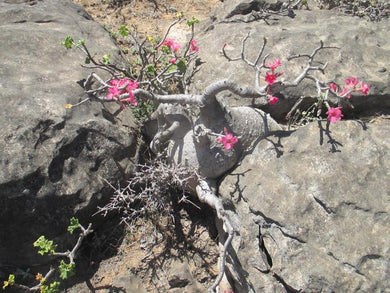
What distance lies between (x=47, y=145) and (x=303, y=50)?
8.85 ft

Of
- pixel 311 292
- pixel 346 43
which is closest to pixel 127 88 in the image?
pixel 311 292

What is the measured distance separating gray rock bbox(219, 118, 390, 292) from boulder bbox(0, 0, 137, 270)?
1.10m

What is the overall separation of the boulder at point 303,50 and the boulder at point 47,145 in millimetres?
1226

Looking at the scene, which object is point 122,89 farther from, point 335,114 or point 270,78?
point 335,114

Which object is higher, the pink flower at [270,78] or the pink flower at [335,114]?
the pink flower at [270,78]

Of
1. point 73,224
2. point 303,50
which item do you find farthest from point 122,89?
point 303,50

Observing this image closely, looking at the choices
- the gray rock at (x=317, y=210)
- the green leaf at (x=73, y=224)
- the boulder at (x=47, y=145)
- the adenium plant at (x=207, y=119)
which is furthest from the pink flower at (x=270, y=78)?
the green leaf at (x=73, y=224)

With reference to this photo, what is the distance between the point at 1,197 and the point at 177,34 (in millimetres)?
3502

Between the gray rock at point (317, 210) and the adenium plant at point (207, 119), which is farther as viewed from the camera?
the adenium plant at point (207, 119)

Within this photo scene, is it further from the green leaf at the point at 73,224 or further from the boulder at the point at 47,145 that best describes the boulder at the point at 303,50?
the green leaf at the point at 73,224

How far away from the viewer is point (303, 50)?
354 centimetres

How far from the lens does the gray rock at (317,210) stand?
218 centimetres

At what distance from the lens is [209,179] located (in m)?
2.92

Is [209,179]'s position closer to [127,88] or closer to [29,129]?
[127,88]
